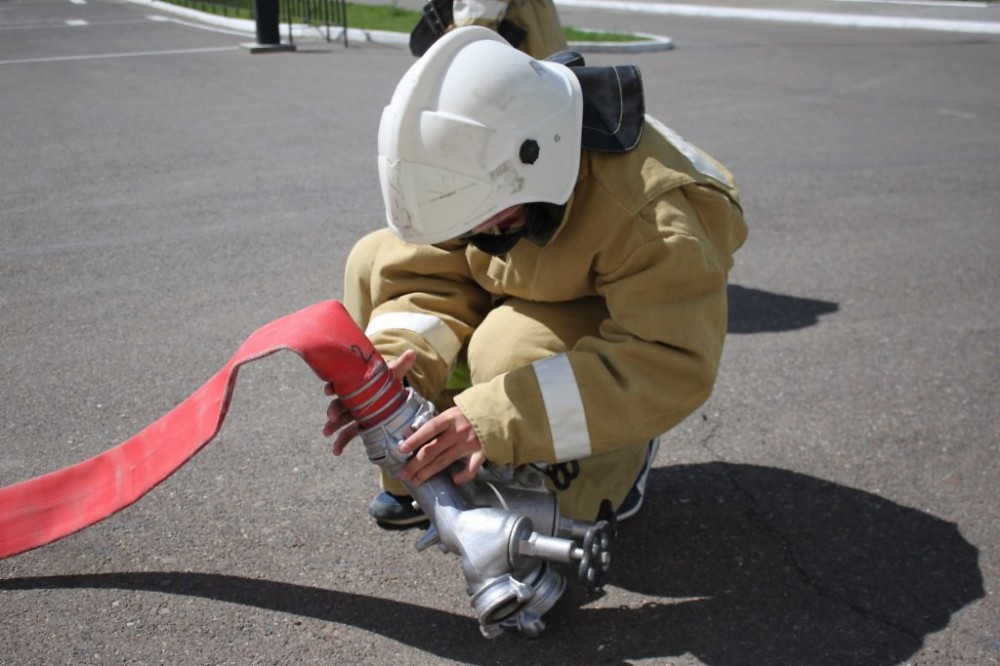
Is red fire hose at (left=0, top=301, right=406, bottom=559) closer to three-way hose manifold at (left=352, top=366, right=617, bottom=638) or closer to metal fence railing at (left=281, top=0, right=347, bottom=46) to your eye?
three-way hose manifold at (left=352, top=366, right=617, bottom=638)

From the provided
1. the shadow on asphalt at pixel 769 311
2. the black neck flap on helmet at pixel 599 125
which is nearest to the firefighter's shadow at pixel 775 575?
the black neck flap on helmet at pixel 599 125

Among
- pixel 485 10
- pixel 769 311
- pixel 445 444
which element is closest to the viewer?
pixel 445 444

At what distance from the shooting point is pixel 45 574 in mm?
2795

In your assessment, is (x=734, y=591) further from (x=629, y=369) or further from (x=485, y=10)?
(x=485, y=10)

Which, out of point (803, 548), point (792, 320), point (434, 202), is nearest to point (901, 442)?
point (803, 548)

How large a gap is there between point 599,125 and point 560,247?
290 millimetres

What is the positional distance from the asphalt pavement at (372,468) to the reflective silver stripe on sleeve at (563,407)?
1.48 feet

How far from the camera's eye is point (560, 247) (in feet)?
8.71

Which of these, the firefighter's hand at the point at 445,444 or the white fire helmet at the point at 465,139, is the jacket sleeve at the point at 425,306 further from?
the white fire helmet at the point at 465,139

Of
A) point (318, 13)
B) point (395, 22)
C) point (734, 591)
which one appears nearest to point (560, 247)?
point (734, 591)

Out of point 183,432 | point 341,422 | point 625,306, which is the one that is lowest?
point 183,432

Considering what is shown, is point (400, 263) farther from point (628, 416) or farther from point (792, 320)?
point (792, 320)

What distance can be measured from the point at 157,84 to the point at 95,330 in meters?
6.87

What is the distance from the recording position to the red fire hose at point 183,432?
251 cm
